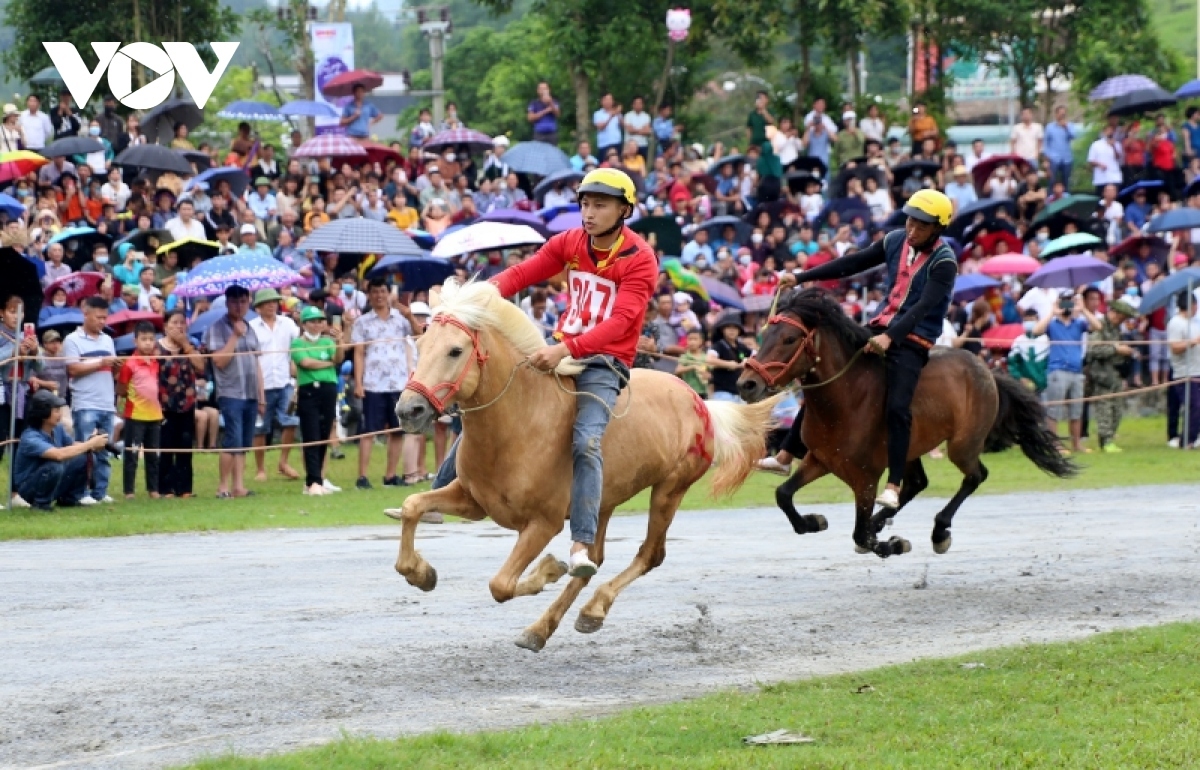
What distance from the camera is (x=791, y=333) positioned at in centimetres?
1259

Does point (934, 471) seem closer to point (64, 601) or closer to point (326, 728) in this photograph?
point (64, 601)

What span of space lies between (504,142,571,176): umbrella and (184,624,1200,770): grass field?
67.0 feet

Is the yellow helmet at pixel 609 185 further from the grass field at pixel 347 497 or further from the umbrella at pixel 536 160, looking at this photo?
the umbrella at pixel 536 160

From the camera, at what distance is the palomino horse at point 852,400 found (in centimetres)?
1262

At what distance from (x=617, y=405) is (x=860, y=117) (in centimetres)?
2515

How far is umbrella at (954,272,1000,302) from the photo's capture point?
2492 centimetres

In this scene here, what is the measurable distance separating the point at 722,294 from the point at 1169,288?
241 inches

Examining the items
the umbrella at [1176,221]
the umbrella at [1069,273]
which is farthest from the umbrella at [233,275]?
the umbrella at [1176,221]

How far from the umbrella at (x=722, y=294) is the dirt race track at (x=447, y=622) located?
7.71m

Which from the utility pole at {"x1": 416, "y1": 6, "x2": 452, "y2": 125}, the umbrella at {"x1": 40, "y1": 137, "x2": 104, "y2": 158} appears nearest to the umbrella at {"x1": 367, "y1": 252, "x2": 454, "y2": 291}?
the umbrella at {"x1": 40, "y1": 137, "x2": 104, "y2": 158}

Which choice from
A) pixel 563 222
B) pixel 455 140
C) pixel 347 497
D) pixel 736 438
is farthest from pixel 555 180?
pixel 736 438

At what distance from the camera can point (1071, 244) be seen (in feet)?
84.3

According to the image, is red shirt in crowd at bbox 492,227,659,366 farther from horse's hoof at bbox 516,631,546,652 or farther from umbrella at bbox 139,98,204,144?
umbrella at bbox 139,98,204,144

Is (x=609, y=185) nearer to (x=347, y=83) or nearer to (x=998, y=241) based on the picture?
(x=998, y=241)
